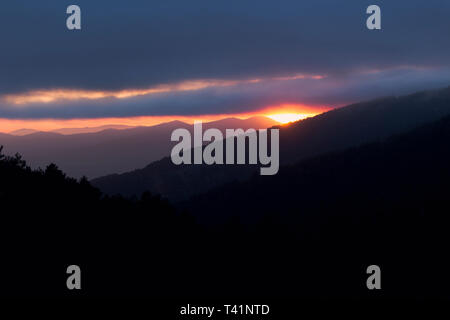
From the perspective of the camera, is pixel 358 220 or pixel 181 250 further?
pixel 358 220

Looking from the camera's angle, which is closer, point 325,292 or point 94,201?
point 325,292

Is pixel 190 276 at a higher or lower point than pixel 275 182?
lower

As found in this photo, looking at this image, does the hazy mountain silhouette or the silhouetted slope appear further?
the silhouetted slope

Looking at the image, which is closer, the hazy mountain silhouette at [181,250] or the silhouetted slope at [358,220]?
the hazy mountain silhouette at [181,250]

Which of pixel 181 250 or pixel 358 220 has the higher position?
pixel 358 220

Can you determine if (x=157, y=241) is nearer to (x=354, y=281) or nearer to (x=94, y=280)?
(x=94, y=280)

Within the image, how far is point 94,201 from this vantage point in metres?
53.1

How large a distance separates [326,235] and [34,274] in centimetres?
4733

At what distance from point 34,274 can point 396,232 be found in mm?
53273

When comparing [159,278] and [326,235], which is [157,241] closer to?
[159,278]

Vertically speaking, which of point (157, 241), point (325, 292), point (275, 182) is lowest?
point (325, 292)
